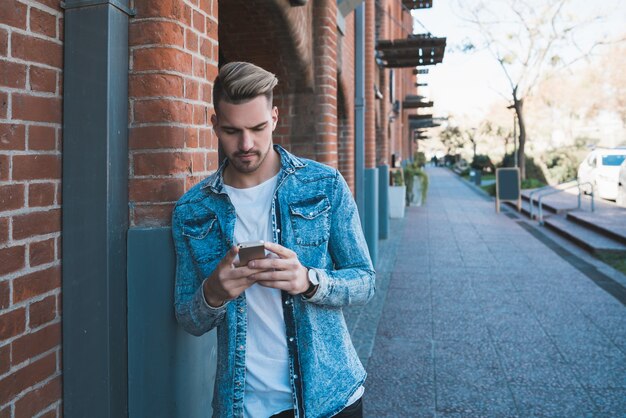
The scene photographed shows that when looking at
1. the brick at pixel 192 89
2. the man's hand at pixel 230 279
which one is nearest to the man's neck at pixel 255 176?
the man's hand at pixel 230 279

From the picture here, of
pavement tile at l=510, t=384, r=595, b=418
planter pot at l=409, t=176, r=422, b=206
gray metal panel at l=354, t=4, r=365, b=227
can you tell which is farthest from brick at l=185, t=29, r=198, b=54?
planter pot at l=409, t=176, r=422, b=206

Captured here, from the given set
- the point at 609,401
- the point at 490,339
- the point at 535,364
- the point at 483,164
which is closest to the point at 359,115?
the point at 490,339

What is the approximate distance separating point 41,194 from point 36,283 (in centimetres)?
29

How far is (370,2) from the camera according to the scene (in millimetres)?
10797

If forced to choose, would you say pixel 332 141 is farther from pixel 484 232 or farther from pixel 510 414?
pixel 484 232

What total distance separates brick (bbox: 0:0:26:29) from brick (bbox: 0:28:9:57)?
30 millimetres

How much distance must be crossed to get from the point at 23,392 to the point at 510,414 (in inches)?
122

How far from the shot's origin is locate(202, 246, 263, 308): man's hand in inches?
63.1

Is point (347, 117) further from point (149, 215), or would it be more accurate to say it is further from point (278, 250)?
point (278, 250)

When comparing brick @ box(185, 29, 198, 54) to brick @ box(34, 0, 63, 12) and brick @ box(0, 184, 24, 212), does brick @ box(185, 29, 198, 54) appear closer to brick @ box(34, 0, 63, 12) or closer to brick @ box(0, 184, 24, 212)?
brick @ box(34, 0, 63, 12)

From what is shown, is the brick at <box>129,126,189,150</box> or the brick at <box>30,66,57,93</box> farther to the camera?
the brick at <box>129,126,189,150</box>

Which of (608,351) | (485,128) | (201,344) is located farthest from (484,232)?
(485,128)

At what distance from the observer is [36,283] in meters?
1.97

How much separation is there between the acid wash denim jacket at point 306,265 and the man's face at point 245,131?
0.35 ft
